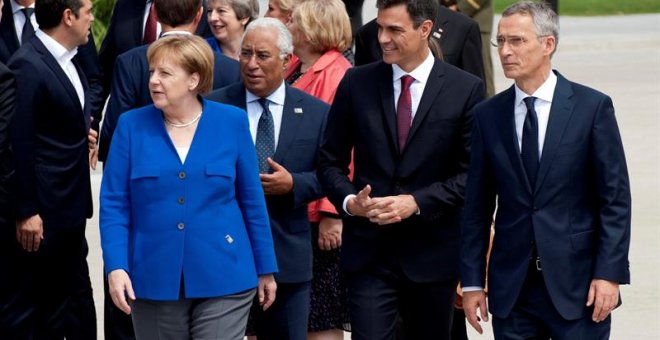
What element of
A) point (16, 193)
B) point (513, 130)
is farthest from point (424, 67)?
point (16, 193)

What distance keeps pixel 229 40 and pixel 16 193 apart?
1809mm

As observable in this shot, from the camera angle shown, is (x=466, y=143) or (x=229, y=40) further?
(x=229, y=40)

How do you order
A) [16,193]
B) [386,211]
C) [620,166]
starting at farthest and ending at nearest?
[16,193] → [386,211] → [620,166]

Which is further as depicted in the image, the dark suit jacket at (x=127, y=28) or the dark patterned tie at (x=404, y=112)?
the dark suit jacket at (x=127, y=28)

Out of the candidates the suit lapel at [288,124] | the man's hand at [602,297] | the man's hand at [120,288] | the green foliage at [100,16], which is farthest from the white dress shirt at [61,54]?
the green foliage at [100,16]

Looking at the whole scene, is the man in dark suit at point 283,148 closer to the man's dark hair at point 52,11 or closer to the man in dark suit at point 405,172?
the man in dark suit at point 405,172

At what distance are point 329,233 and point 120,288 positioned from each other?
1.69 meters

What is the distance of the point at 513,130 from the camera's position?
5969 millimetres

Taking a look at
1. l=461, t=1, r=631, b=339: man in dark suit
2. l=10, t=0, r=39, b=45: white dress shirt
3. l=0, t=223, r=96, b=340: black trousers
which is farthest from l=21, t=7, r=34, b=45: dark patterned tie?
l=461, t=1, r=631, b=339: man in dark suit

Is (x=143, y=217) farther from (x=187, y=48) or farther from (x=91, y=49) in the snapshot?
(x=91, y=49)

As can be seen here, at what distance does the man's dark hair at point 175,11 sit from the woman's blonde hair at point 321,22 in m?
0.55

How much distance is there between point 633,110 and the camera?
15.9 meters

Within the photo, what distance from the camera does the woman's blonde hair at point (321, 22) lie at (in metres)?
7.61

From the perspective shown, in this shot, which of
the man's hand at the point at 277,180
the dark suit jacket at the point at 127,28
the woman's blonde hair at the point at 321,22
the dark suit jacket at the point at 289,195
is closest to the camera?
the man's hand at the point at 277,180
